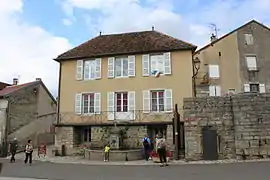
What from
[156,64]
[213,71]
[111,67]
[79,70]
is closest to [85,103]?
[79,70]

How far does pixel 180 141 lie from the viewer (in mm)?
18344

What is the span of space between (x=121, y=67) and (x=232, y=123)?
9.69 metres

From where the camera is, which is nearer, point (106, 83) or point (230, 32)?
point (106, 83)

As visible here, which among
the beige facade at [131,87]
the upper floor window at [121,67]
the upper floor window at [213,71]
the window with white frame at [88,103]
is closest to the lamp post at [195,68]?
the beige facade at [131,87]

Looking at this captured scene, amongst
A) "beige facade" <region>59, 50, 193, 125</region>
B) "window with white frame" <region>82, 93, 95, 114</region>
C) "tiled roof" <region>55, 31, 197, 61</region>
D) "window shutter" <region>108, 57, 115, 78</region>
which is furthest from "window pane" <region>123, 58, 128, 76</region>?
"window with white frame" <region>82, 93, 95, 114</region>

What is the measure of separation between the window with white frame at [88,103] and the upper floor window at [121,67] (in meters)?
2.53

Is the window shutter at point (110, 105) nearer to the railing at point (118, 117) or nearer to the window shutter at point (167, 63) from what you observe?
the railing at point (118, 117)

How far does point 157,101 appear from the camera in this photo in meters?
21.9

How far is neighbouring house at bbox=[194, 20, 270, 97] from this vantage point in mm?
26812

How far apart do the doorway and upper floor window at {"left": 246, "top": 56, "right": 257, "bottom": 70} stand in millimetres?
13027

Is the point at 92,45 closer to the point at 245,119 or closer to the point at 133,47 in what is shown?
the point at 133,47

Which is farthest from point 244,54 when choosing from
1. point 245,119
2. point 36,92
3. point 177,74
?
point 36,92

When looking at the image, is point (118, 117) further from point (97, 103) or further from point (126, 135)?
point (97, 103)

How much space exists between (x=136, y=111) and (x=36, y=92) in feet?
38.9
